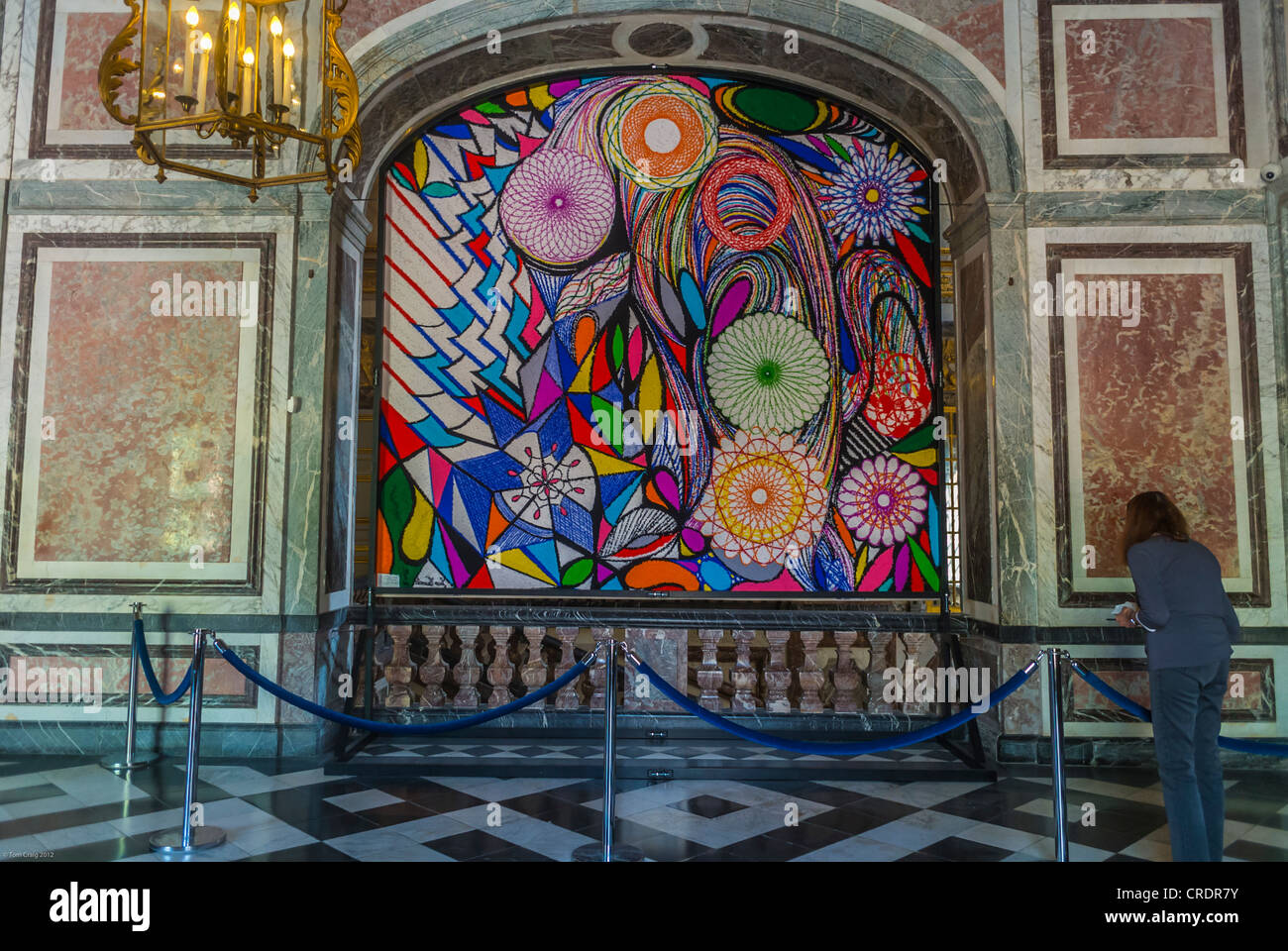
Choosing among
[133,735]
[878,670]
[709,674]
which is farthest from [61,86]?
[878,670]

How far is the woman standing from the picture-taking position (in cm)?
343

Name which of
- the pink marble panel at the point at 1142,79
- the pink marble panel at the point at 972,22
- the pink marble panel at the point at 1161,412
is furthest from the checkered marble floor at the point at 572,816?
the pink marble panel at the point at 972,22

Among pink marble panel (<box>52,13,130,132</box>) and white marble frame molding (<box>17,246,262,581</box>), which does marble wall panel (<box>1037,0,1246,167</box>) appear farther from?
pink marble panel (<box>52,13,130,132</box>)

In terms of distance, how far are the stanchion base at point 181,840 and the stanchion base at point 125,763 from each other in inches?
54.2

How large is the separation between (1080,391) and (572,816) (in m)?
3.99

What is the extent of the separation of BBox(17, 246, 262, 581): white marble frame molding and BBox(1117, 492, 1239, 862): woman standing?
4.90 m

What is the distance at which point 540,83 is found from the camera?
21.4ft

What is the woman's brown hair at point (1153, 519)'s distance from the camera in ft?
11.9

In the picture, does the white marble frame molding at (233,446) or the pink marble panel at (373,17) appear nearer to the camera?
the white marble frame molding at (233,446)

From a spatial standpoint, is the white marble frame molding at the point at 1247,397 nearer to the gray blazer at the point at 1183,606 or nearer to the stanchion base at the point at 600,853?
the gray blazer at the point at 1183,606

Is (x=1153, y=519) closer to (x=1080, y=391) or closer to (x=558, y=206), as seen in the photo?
(x=1080, y=391)

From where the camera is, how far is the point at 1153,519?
3.68 metres

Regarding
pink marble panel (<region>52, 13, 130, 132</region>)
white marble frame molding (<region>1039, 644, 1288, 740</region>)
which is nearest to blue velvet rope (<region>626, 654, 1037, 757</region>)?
white marble frame molding (<region>1039, 644, 1288, 740</region>)

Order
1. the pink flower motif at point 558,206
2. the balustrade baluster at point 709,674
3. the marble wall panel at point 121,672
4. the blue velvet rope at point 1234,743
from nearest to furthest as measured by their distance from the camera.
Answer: the blue velvet rope at point 1234,743 < the marble wall panel at point 121,672 < the balustrade baluster at point 709,674 < the pink flower motif at point 558,206
